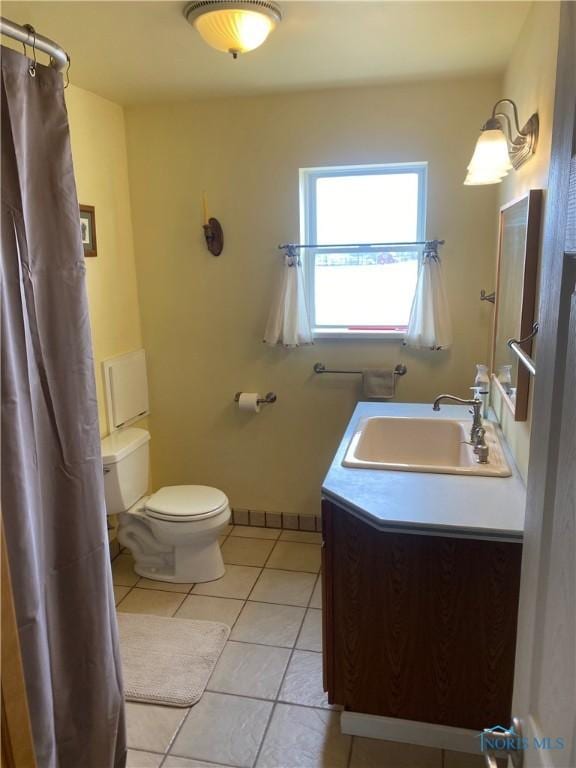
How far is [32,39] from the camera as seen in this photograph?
120 cm

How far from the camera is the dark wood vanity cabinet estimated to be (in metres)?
1.59

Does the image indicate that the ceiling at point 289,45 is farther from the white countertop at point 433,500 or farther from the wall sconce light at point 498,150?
the white countertop at point 433,500

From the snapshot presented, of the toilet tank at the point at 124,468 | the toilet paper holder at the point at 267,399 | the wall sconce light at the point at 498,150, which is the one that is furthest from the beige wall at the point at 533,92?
the toilet tank at the point at 124,468

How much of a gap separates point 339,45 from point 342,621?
2102mm

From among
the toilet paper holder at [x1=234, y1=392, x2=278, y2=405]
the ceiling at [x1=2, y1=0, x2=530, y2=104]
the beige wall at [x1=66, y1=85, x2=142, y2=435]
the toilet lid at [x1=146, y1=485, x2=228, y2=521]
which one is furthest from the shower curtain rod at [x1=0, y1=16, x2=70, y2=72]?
the toilet paper holder at [x1=234, y1=392, x2=278, y2=405]

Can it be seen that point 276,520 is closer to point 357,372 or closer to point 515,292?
point 357,372

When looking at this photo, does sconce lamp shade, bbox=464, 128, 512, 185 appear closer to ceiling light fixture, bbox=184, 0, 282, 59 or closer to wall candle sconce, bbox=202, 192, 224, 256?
ceiling light fixture, bbox=184, 0, 282, 59

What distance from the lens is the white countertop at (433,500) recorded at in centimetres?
155

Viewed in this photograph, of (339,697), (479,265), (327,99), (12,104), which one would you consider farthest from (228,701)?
(327,99)

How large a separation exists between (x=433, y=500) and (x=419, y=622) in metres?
→ 0.36

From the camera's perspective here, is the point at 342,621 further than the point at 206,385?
No

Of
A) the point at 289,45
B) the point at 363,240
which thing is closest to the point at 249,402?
the point at 363,240

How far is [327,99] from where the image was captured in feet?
9.07

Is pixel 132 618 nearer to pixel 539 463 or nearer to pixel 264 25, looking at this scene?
pixel 539 463
